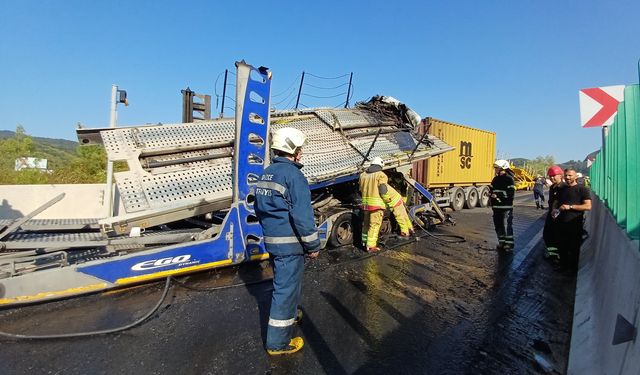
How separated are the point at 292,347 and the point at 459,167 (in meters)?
13.0

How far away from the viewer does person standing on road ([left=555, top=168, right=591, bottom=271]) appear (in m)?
5.10

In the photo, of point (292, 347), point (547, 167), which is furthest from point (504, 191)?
point (547, 167)

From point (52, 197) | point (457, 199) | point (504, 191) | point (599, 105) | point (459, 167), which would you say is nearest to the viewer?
point (599, 105)

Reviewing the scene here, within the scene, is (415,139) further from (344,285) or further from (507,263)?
(344,285)

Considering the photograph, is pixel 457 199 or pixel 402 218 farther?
pixel 457 199

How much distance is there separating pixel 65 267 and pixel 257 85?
3.02 meters

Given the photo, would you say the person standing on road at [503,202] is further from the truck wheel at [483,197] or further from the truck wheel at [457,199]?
the truck wheel at [483,197]

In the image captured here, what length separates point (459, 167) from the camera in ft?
46.7

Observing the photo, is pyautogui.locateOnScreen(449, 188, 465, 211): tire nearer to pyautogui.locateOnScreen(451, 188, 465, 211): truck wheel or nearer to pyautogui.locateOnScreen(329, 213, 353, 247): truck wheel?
pyautogui.locateOnScreen(451, 188, 465, 211): truck wheel

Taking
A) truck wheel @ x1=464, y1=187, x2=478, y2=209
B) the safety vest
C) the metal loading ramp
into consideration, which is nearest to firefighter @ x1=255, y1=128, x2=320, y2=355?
the metal loading ramp

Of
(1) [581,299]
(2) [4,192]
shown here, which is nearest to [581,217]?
(1) [581,299]

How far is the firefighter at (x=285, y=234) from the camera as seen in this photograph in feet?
8.96

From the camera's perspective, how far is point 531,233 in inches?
352

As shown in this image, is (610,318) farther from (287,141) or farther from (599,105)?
(287,141)
